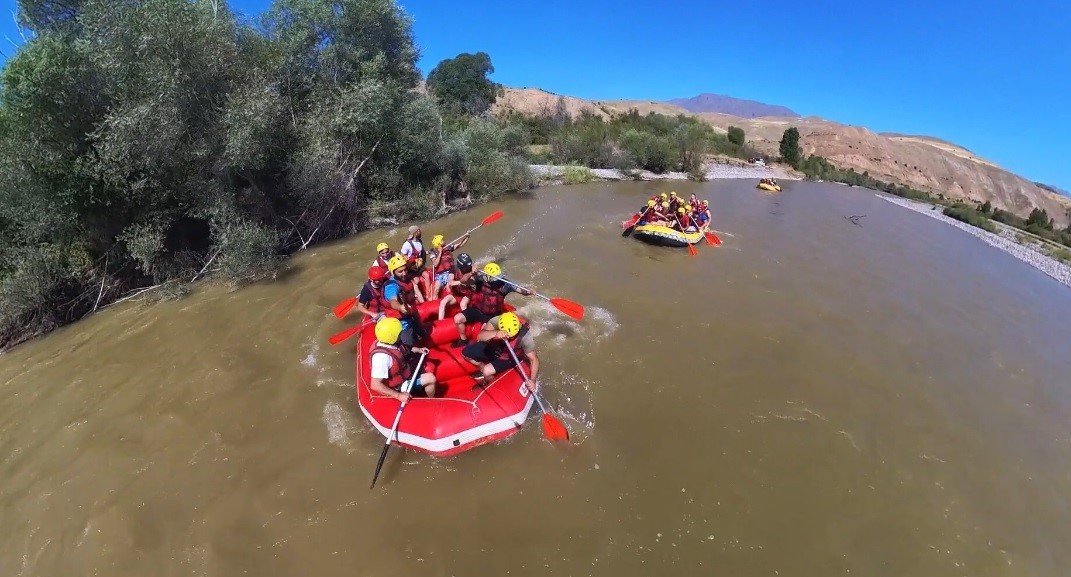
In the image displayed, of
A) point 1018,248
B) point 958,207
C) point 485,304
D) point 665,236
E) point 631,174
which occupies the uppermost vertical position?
point 958,207

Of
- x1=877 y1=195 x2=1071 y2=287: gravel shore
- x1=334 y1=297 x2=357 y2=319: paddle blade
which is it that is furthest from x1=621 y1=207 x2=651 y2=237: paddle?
x1=877 y1=195 x2=1071 y2=287: gravel shore

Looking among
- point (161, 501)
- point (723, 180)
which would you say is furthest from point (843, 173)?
point (161, 501)

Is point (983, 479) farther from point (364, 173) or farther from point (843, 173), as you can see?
point (843, 173)

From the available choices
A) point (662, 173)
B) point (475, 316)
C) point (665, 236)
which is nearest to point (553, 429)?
point (475, 316)

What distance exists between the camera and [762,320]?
30.0ft

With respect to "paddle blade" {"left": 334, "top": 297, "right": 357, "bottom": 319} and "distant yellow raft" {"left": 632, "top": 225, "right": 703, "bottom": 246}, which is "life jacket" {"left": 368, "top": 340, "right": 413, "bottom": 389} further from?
"distant yellow raft" {"left": 632, "top": 225, "right": 703, "bottom": 246}

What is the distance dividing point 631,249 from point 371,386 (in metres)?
9.27

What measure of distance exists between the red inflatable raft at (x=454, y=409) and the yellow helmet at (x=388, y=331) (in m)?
0.68

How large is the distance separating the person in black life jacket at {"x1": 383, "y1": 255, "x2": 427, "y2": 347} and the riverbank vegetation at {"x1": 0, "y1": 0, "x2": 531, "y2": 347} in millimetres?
5183

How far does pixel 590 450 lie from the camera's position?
18.1 ft

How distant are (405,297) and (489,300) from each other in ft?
4.87

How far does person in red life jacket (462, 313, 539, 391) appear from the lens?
550 centimetres

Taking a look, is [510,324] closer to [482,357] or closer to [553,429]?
[482,357]

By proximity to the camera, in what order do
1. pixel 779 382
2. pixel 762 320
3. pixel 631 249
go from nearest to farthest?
pixel 779 382
pixel 762 320
pixel 631 249
